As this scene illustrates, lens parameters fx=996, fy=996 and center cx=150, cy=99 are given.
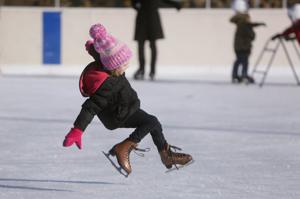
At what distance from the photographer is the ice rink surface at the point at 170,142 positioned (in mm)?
5141

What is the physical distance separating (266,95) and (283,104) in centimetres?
128

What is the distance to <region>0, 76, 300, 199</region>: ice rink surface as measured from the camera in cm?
514

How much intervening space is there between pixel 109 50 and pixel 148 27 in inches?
375

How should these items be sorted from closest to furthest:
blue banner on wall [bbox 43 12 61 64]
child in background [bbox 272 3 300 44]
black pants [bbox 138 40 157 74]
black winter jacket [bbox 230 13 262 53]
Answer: child in background [bbox 272 3 300 44], black winter jacket [bbox 230 13 262 53], black pants [bbox 138 40 157 74], blue banner on wall [bbox 43 12 61 64]

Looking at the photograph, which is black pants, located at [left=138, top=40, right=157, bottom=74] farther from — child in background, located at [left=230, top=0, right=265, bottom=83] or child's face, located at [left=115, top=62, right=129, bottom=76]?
child's face, located at [left=115, top=62, right=129, bottom=76]

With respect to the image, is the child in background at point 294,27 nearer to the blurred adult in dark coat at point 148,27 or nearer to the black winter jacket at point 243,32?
the black winter jacket at point 243,32

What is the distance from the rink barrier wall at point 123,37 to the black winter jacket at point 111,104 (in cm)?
1102

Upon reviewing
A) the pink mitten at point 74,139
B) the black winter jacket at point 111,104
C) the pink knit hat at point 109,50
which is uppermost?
the pink knit hat at point 109,50

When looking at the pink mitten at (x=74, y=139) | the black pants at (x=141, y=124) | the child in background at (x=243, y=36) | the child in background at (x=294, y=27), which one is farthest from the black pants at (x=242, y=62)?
the pink mitten at (x=74, y=139)

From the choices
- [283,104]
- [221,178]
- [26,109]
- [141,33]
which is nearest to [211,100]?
[283,104]

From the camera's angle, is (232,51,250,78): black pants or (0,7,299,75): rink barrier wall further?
(0,7,299,75): rink barrier wall

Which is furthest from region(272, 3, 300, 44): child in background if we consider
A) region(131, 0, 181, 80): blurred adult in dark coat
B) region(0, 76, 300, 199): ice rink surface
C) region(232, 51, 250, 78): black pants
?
region(131, 0, 181, 80): blurred adult in dark coat

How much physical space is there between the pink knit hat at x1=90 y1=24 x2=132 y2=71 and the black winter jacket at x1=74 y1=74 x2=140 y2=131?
0.26 feet

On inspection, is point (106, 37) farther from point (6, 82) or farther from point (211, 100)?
point (6, 82)
